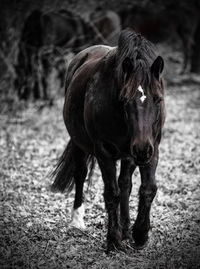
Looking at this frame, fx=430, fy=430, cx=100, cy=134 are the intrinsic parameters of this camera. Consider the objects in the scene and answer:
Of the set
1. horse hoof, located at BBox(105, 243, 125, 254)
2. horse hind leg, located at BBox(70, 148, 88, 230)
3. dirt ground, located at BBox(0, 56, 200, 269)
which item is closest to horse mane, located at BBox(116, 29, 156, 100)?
horse hoof, located at BBox(105, 243, 125, 254)

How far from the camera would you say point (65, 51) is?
11.5m

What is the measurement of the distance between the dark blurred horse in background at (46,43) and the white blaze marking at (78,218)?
6405 millimetres

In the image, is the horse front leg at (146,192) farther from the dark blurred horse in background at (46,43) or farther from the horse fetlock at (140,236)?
the dark blurred horse in background at (46,43)

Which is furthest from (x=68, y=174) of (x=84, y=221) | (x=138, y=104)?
(x=138, y=104)

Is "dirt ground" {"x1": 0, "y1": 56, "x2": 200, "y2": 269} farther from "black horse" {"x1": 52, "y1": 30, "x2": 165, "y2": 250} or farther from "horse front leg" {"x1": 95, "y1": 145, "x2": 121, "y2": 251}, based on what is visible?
"black horse" {"x1": 52, "y1": 30, "x2": 165, "y2": 250}

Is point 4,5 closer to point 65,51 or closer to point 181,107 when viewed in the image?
point 65,51

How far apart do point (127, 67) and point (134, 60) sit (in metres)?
0.14

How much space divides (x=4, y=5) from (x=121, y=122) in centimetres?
822

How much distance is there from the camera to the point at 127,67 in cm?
372

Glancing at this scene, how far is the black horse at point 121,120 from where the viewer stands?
12.0 feet

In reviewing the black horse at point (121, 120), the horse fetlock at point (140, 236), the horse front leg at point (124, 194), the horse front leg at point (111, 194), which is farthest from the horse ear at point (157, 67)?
the horse fetlock at point (140, 236)

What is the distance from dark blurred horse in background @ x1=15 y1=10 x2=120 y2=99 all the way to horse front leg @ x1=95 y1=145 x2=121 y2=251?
7.37 meters

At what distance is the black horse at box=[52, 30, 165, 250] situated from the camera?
3.66 meters

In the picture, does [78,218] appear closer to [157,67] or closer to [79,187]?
[79,187]
